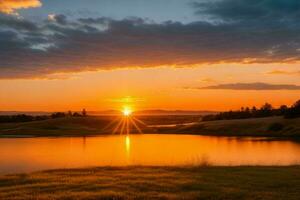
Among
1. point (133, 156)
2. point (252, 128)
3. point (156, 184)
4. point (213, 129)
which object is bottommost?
point (133, 156)

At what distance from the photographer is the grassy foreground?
1539 cm

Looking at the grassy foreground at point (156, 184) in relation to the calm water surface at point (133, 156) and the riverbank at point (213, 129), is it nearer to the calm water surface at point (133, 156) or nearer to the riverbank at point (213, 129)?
the calm water surface at point (133, 156)

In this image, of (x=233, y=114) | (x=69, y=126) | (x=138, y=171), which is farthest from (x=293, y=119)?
(x=138, y=171)

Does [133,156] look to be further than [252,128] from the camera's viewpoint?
No

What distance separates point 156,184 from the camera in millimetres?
17375

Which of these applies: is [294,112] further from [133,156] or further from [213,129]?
[133,156]

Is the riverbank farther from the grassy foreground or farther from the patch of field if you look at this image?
the grassy foreground

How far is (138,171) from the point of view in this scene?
2166cm

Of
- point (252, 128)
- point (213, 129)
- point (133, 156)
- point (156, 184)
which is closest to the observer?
point (156, 184)

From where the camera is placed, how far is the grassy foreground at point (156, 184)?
50.5 feet

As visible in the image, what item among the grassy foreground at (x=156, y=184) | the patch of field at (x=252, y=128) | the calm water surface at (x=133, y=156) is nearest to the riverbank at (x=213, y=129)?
the patch of field at (x=252, y=128)

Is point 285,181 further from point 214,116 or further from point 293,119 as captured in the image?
point 214,116

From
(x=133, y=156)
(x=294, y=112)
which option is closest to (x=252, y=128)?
(x=294, y=112)

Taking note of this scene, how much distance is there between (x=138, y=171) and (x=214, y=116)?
12471cm
